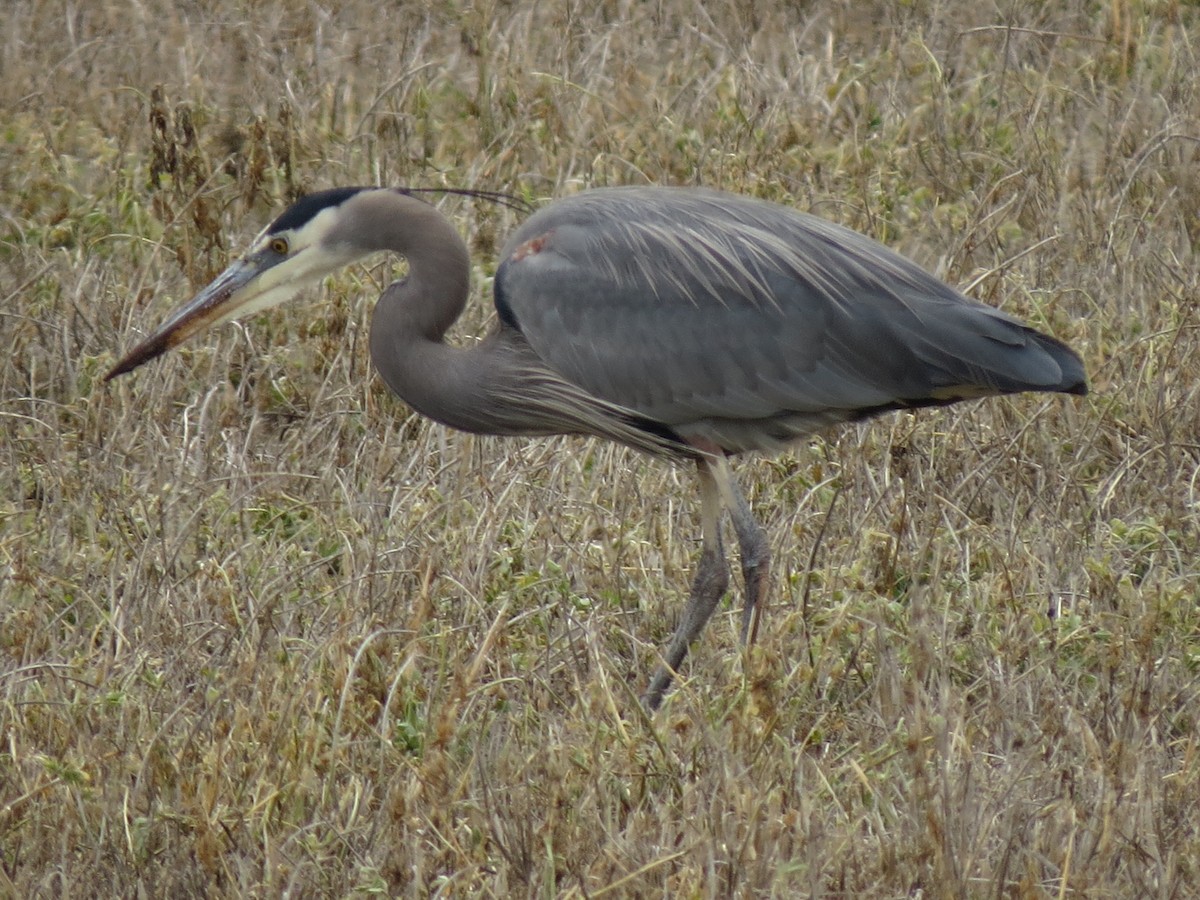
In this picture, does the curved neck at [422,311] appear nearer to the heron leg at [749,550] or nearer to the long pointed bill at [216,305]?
the long pointed bill at [216,305]

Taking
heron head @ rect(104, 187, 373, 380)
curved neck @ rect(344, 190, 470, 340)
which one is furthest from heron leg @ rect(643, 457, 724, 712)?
heron head @ rect(104, 187, 373, 380)

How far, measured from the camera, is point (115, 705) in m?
3.94

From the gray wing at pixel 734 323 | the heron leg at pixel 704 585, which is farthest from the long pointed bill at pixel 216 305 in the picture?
the heron leg at pixel 704 585

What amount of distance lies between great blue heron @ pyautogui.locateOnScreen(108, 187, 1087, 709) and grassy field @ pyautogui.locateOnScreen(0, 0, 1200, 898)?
278 mm

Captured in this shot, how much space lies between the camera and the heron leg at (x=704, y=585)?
14.6 feet

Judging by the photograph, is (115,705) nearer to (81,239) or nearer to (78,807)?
(78,807)

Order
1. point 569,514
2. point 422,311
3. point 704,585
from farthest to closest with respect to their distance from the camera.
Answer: point 569,514, point 422,311, point 704,585

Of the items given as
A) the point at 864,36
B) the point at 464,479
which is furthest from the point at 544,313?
the point at 864,36

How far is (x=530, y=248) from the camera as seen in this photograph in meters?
4.79

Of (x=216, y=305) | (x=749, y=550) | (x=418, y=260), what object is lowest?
(x=749, y=550)

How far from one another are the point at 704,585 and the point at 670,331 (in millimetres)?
632

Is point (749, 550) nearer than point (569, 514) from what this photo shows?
Yes

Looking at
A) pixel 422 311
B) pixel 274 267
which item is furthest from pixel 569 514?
pixel 274 267

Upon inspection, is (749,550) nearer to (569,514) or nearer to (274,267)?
(569,514)
